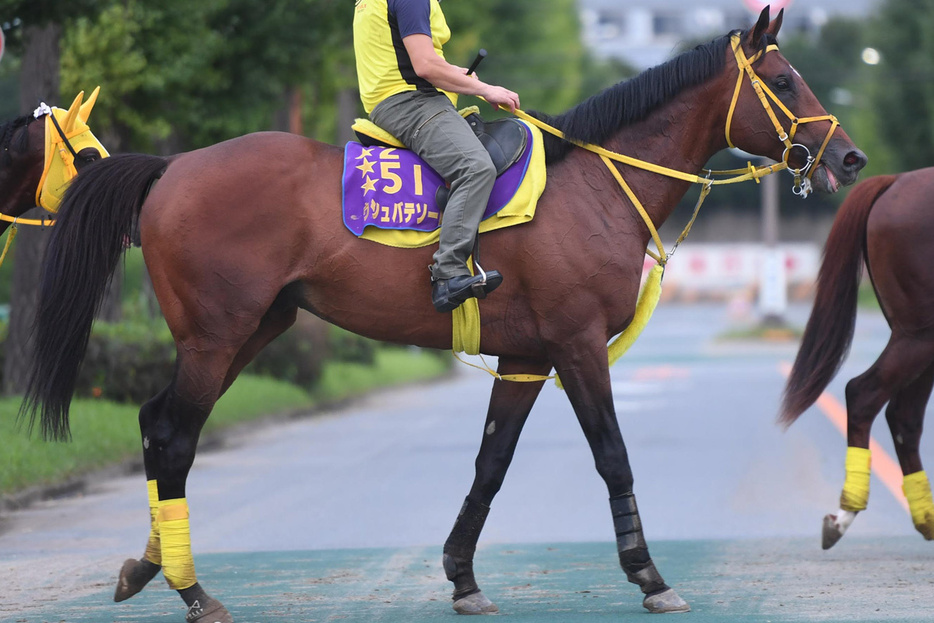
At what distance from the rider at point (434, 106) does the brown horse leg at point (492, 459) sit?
0.68m

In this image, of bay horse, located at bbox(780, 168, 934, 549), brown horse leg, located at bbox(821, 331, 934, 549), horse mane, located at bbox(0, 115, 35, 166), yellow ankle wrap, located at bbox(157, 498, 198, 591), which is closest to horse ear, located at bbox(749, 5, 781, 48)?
bay horse, located at bbox(780, 168, 934, 549)

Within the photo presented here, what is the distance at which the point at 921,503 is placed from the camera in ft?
25.1

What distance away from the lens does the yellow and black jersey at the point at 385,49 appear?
6176 mm

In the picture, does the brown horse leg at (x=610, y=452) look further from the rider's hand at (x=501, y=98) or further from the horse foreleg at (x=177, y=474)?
the horse foreleg at (x=177, y=474)

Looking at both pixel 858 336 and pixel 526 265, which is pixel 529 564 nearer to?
pixel 526 265

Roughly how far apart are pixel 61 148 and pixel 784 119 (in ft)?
13.6

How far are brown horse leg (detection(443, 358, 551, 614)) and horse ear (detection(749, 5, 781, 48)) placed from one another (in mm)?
1851

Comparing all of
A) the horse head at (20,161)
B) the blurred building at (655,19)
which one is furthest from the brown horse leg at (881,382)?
the blurred building at (655,19)

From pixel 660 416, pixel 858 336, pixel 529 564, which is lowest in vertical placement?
pixel 529 564

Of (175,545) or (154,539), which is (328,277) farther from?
(154,539)

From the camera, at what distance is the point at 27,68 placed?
1354cm

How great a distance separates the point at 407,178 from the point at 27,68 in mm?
8729

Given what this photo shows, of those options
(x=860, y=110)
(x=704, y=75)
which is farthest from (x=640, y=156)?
(x=860, y=110)

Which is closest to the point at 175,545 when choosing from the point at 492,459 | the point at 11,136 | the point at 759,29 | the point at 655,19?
the point at 492,459
